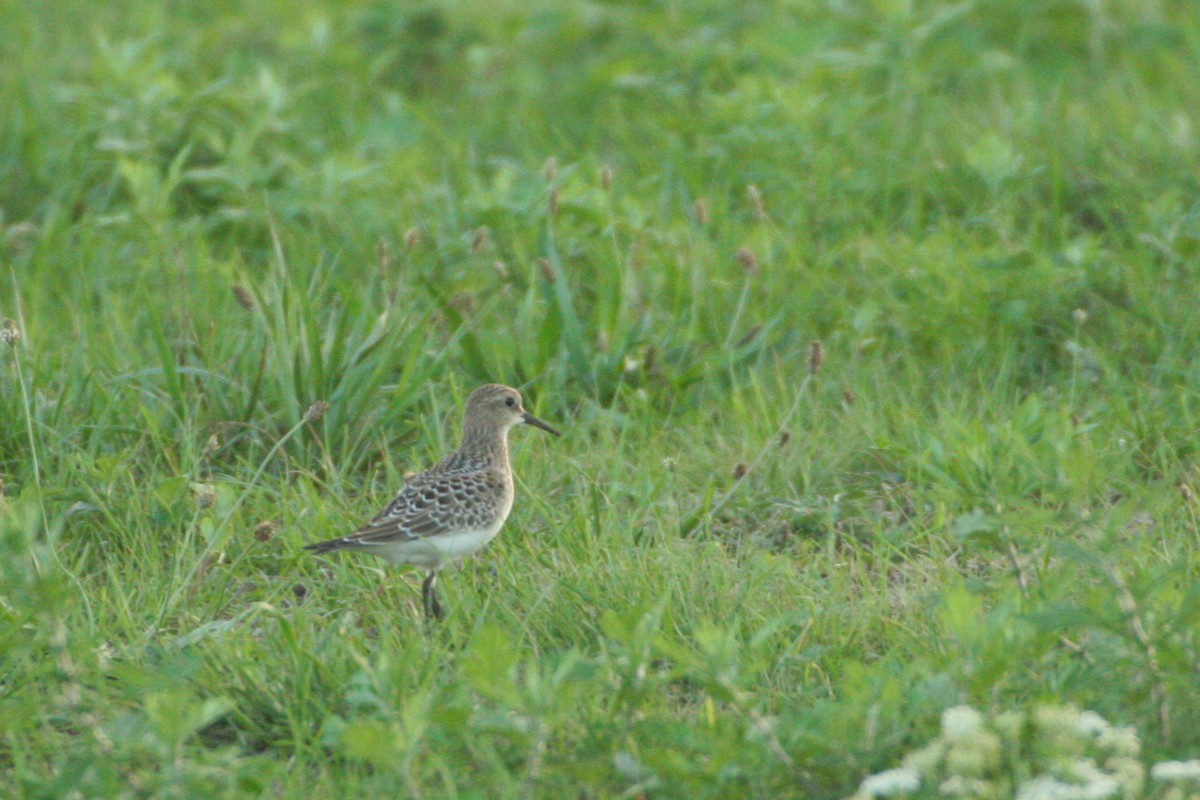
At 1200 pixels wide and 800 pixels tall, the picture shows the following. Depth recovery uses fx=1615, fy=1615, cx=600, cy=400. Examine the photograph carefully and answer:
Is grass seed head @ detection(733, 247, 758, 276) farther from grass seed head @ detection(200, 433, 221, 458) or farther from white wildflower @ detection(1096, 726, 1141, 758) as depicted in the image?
white wildflower @ detection(1096, 726, 1141, 758)

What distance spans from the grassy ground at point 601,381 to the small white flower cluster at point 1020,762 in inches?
5.4

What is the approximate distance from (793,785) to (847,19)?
5.48 meters

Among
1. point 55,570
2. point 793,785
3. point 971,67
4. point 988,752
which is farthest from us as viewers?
point 971,67

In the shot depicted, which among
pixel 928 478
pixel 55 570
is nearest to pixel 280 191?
pixel 55 570

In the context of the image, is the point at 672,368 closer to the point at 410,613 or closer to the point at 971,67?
the point at 410,613

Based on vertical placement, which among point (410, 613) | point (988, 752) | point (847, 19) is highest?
point (847, 19)

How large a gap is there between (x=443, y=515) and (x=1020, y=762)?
182 cm

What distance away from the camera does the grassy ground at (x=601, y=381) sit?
11.4 feet

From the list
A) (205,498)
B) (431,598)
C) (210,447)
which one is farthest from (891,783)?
(210,447)

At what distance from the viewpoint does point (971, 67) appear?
7.79m

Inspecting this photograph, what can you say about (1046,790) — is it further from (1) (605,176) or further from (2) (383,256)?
(1) (605,176)

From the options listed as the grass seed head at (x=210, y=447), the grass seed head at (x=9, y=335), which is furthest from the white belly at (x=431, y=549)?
the grass seed head at (x=9, y=335)

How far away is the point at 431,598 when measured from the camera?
4469 mm

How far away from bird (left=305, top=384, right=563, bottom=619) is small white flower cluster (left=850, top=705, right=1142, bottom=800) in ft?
5.27
